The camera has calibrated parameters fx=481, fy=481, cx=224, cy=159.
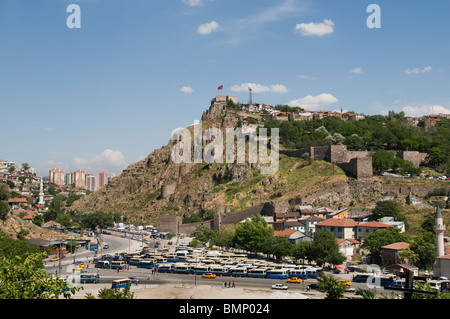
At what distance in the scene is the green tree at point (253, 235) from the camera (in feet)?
182

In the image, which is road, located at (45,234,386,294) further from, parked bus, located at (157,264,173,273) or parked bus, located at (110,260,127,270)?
parked bus, located at (157,264,173,273)

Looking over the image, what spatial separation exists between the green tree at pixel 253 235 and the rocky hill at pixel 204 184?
14.2 metres

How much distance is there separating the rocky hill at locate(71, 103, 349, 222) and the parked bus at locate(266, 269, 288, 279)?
94.6 feet

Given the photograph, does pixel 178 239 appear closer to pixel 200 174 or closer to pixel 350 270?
pixel 200 174

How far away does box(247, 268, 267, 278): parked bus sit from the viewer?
42.4m

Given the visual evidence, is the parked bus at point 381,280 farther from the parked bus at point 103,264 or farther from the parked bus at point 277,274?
the parked bus at point 103,264

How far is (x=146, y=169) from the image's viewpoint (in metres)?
126

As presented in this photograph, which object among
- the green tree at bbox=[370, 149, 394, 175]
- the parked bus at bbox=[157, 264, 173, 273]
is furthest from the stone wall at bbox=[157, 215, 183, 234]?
the green tree at bbox=[370, 149, 394, 175]

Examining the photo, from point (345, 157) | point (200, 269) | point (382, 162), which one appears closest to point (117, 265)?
point (200, 269)

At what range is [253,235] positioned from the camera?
2232 inches

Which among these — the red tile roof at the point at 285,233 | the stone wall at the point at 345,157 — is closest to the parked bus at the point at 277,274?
the red tile roof at the point at 285,233

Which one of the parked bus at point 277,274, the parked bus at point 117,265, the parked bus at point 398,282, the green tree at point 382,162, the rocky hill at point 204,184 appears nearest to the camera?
the parked bus at point 398,282

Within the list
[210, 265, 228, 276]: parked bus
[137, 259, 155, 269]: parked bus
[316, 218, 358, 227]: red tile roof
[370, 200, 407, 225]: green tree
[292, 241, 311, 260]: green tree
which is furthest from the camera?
[370, 200, 407, 225]: green tree

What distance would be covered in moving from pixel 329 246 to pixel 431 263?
8948mm
